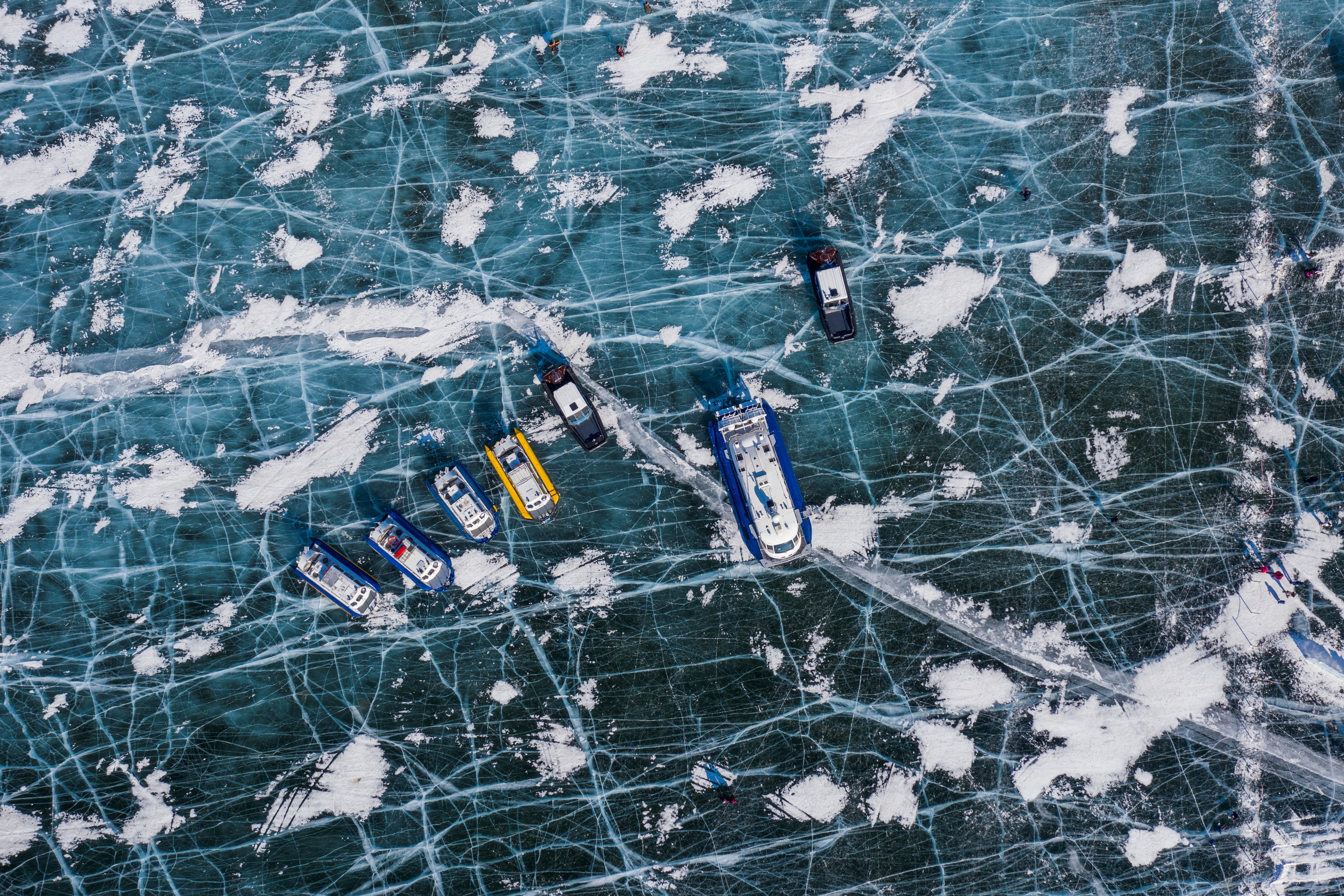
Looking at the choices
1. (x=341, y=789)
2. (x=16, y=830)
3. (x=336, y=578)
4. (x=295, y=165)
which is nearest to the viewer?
(x=336, y=578)

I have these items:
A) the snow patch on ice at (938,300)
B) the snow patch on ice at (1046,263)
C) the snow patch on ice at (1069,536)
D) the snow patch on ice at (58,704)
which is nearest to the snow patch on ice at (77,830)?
the snow patch on ice at (58,704)

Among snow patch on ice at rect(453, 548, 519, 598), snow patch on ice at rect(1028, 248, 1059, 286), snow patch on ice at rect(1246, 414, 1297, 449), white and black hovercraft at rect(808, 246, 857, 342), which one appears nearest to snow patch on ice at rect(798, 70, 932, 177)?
white and black hovercraft at rect(808, 246, 857, 342)

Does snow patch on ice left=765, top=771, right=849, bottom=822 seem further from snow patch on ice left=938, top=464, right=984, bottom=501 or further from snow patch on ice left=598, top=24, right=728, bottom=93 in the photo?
Result: snow patch on ice left=598, top=24, right=728, bottom=93

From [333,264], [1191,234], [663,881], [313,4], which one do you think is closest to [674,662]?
[663,881]

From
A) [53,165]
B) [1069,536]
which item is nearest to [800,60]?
[1069,536]

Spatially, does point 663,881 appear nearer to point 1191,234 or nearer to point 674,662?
point 674,662

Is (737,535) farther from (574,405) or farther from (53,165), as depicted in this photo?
(53,165)
